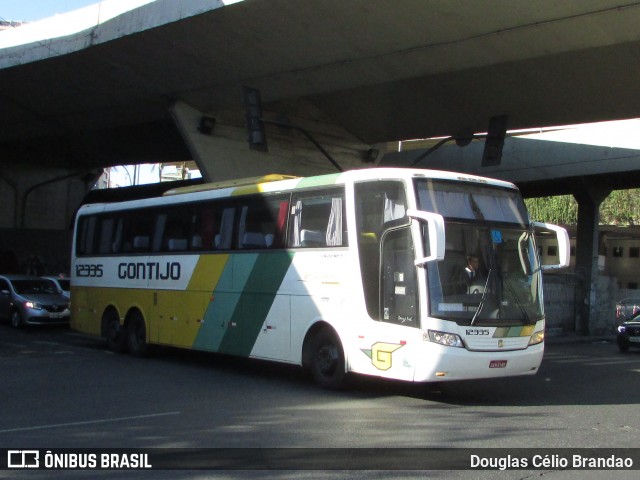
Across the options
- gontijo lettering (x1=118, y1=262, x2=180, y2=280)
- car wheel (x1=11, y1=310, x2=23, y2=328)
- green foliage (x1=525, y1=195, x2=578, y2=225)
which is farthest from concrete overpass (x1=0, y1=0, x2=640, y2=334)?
green foliage (x1=525, y1=195, x2=578, y2=225)

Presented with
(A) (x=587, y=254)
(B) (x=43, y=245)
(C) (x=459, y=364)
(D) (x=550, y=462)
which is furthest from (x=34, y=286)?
(A) (x=587, y=254)

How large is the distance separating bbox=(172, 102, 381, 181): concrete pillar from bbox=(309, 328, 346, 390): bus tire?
44.9ft

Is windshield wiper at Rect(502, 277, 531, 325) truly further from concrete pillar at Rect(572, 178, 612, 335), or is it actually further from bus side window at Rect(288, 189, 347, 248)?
concrete pillar at Rect(572, 178, 612, 335)

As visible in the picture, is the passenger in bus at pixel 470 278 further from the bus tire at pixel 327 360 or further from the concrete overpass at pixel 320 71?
the concrete overpass at pixel 320 71

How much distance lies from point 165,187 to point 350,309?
106 ft

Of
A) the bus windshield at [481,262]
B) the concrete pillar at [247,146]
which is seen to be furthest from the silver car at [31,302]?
the bus windshield at [481,262]

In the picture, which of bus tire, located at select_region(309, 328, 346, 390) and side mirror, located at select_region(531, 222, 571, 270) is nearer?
side mirror, located at select_region(531, 222, 571, 270)

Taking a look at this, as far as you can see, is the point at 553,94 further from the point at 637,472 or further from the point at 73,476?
the point at 73,476

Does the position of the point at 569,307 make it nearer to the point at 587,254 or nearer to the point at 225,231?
the point at 587,254

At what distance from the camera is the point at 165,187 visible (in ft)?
138

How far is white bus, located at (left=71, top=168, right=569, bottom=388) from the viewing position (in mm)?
10359

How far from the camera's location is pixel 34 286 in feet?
77.0

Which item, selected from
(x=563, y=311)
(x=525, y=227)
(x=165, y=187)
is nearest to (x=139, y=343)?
(x=525, y=227)

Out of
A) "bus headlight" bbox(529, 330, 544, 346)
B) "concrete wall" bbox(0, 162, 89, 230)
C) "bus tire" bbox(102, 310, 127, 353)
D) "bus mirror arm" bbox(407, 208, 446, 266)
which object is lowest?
"bus tire" bbox(102, 310, 127, 353)
